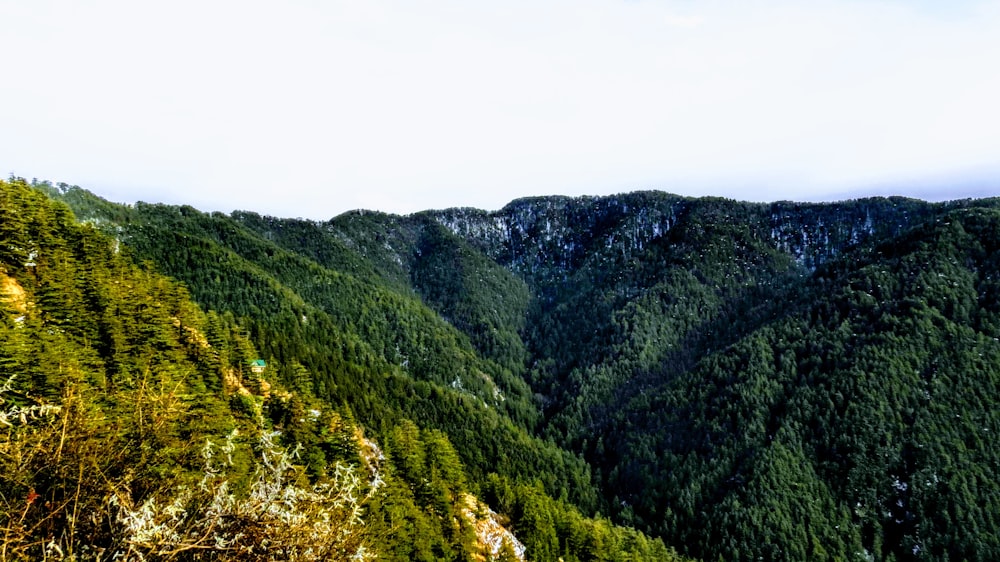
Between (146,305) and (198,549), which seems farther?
(146,305)

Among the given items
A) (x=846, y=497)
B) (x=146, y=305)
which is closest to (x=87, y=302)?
(x=146, y=305)

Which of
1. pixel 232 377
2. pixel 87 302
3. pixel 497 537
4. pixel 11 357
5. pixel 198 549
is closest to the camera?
pixel 198 549

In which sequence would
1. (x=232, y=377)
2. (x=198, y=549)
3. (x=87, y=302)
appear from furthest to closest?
(x=232, y=377)
(x=87, y=302)
(x=198, y=549)

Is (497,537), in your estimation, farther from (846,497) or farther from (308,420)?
(846,497)

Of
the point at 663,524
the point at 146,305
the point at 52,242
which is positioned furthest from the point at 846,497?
the point at 52,242

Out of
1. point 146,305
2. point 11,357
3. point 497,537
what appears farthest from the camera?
point 497,537

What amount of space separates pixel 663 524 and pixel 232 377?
150 metres

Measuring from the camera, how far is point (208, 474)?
8.77 meters

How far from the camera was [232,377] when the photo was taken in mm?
56250

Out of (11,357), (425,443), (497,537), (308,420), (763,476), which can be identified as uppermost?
(11,357)

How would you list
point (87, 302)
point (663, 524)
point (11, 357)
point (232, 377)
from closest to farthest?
point (11, 357) < point (87, 302) < point (232, 377) < point (663, 524)

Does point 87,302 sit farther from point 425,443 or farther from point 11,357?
point 425,443

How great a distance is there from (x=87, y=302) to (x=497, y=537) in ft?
171

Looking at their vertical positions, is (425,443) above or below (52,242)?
below
